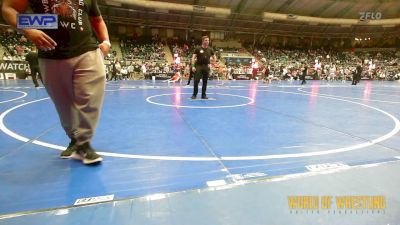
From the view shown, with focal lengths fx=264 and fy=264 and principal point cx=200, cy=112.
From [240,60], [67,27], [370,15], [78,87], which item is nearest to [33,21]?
[67,27]

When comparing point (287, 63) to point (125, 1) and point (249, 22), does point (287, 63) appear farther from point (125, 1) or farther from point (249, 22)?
point (125, 1)

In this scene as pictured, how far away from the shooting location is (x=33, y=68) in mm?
11109

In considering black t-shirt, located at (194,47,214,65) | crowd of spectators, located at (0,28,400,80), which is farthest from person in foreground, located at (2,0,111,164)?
crowd of spectators, located at (0,28,400,80)

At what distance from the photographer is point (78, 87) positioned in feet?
8.10

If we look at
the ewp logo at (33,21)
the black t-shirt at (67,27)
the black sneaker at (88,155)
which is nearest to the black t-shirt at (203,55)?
the black t-shirt at (67,27)

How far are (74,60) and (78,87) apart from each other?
25cm

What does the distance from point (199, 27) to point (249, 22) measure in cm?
617

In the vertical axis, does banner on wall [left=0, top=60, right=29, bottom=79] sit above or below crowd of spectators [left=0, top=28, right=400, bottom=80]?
below

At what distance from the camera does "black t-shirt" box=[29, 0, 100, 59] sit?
7.44 ft

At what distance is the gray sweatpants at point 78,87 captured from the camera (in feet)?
7.95

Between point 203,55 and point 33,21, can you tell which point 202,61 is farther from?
point 33,21

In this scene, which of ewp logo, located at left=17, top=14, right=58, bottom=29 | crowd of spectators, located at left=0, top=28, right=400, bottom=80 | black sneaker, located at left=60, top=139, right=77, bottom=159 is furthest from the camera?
crowd of spectators, located at left=0, top=28, right=400, bottom=80

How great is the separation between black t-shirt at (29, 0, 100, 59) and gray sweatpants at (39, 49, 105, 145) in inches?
2.4

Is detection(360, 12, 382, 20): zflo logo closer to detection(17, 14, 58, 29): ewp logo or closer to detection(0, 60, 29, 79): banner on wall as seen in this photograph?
detection(0, 60, 29, 79): banner on wall
